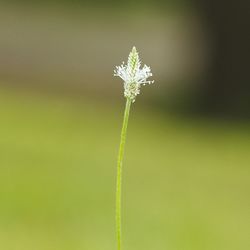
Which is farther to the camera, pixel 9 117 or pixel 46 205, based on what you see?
pixel 9 117

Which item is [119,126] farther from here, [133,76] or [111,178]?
[133,76]

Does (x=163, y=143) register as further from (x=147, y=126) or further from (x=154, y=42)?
(x=154, y=42)

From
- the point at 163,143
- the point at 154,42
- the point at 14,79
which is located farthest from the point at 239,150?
the point at 154,42

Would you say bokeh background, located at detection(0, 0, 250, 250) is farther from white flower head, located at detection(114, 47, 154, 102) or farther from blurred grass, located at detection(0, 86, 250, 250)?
white flower head, located at detection(114, 47, 154, 102)

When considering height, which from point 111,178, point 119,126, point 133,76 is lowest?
point 133,76

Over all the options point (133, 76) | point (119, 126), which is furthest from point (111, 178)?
point (133, 76)

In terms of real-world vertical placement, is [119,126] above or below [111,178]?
above

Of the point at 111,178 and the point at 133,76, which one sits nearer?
the point at 133,76

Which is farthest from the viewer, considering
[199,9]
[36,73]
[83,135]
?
[36,73]
